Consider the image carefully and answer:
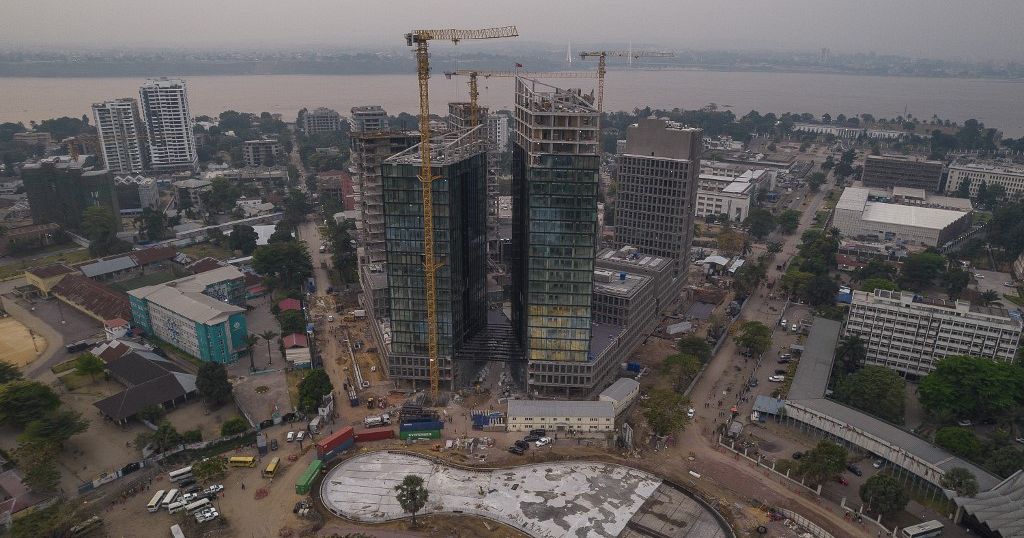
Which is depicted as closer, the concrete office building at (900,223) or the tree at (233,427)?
the tree at (233,427)

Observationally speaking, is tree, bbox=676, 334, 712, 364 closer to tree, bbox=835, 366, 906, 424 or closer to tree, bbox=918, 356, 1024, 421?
tree, bbox=835, 366, 906, 424

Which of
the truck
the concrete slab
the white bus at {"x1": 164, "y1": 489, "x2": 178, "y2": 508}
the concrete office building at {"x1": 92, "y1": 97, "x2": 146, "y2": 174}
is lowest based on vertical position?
the concrete slab

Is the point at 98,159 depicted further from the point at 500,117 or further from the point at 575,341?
the point at 575,341

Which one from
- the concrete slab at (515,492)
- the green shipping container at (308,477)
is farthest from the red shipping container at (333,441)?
the concrete slab at (515,492)

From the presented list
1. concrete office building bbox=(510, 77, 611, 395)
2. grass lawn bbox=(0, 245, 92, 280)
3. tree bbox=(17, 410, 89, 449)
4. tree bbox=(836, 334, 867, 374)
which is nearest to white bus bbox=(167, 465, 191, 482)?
tree bbox=(17, 410, 89, 449)

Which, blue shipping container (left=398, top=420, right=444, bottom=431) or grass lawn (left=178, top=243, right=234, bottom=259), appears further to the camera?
grass lawn (left=178, top=243, right=234, bottom=259)

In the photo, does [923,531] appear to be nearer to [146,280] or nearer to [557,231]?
[557,231]

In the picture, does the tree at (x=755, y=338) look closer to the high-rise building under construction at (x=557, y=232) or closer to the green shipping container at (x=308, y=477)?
the high-rise building under construction at (x=557, y=232)

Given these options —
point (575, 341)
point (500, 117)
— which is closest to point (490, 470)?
point (575, 341)
